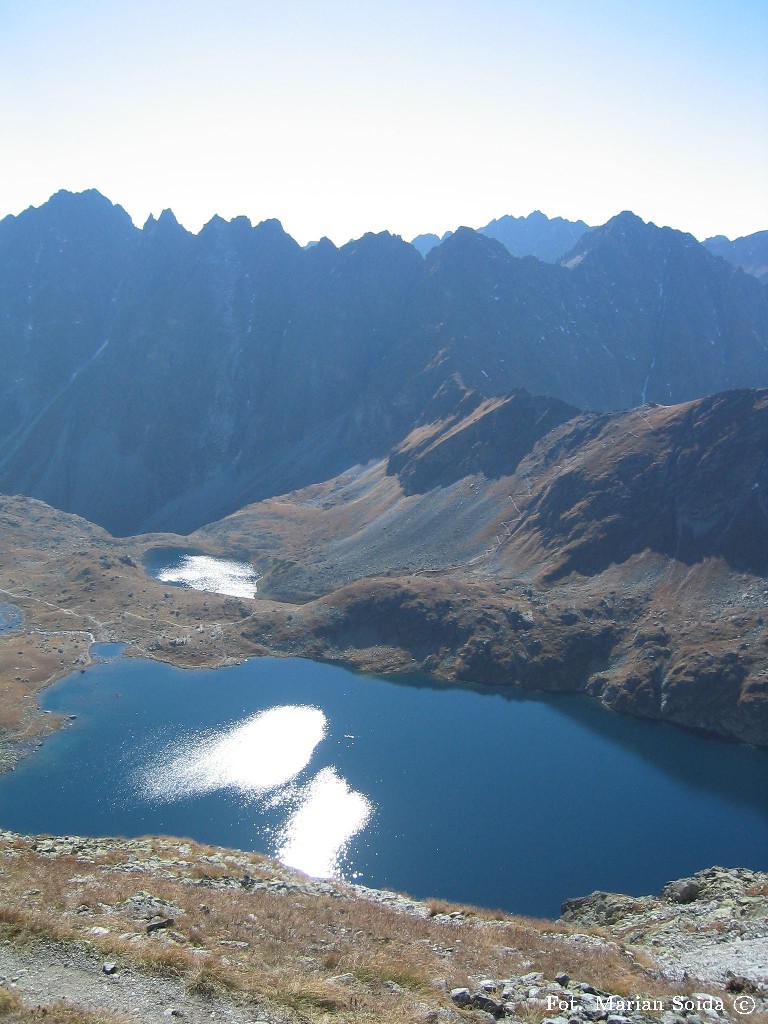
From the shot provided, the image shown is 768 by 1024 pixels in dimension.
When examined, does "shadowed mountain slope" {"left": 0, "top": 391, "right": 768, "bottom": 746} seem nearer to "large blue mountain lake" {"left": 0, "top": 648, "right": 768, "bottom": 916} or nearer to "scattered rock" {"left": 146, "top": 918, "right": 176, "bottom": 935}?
"large blue mountain lake" {"left": 0, "top": 648, "right": 768, "bottom": 916}

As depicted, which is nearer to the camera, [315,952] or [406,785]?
[315,952]

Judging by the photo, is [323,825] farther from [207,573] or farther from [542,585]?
[207,573]

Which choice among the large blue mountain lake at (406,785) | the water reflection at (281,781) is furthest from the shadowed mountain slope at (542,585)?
the water reflection at (281,781)

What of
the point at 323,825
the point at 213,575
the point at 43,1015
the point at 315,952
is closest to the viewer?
the point at 43,1015

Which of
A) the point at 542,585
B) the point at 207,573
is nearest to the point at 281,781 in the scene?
the point at 542,585

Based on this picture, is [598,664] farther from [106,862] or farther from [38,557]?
[38,557]

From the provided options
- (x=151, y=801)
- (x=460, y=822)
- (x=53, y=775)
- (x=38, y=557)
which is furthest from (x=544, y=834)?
(x=38, y=557)
